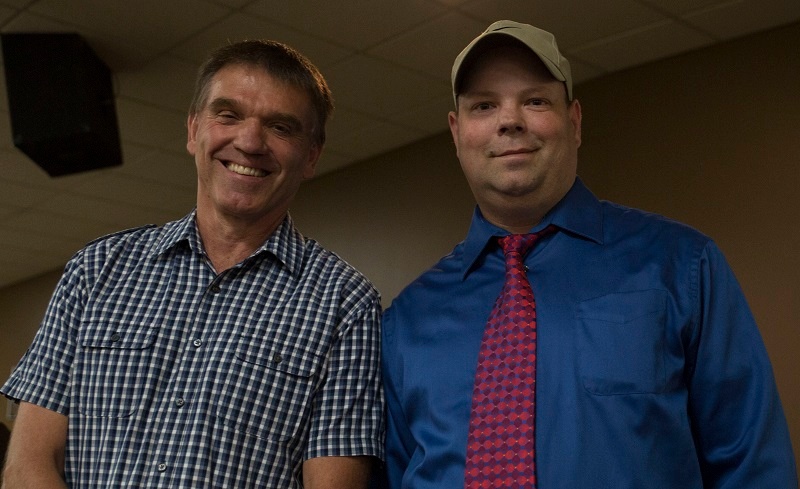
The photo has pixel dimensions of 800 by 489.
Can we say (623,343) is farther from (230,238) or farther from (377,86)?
(377,86)

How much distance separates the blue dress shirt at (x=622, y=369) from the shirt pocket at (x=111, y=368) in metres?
0.43

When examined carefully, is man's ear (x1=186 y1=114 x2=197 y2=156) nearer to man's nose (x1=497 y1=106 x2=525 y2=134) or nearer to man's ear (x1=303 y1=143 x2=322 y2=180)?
man's ear (x1=303 y1=143 x2=322 y2=180)

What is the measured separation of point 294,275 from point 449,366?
337mm

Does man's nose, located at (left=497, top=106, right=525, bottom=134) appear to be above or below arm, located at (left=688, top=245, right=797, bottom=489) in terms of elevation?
above

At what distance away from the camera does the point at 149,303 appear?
5.21ft

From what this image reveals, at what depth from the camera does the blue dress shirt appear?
1.32 metres

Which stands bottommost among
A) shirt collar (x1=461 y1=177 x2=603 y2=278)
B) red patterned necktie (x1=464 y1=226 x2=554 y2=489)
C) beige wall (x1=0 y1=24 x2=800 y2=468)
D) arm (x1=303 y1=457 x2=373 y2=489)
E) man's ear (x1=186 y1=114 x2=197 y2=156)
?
arm (x1=303 y1=457 x2=373 y2=489)

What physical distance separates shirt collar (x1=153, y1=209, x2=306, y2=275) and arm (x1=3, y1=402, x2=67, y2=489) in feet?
1.11

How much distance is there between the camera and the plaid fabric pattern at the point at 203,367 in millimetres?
1463

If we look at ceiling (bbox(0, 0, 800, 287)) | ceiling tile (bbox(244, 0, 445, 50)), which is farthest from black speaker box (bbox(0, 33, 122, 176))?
ceiling tile (bbox(244, 0, 445, 50))

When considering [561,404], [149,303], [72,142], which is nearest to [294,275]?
[149,303]

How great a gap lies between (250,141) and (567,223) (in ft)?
1.85

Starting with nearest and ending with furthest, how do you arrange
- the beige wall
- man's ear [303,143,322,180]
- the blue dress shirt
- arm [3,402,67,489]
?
the blue dress shirt, arm [3,402,67,489], man's ear [303,143,322,180], the beige wall

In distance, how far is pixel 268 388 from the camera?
1.50 meters
